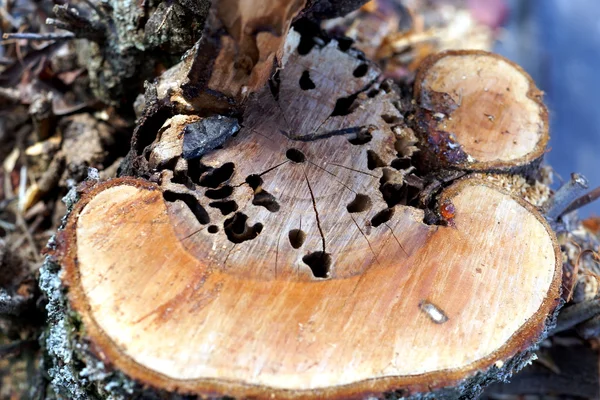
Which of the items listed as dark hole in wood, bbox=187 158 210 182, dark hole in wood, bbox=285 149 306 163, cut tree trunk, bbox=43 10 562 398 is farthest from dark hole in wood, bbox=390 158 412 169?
dark hole in wood, bbox=187 158 210 182

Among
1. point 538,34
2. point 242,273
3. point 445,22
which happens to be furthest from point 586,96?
point 242,273

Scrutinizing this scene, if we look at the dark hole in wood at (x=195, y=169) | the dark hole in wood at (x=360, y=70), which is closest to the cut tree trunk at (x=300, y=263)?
the dark hole in wood at (x=195, y=169)

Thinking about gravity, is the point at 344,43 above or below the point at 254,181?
above

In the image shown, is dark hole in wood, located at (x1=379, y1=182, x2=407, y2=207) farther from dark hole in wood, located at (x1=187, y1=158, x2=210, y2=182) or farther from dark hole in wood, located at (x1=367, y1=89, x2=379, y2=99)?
dark hole in wood, located at (x1=187, y1=158, x2=210, y2=182)

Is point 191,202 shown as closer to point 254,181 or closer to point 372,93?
point 254,181

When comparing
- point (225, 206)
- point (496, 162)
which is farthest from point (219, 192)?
point (496, 162)

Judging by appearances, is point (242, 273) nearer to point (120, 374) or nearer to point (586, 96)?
point (120, 374)

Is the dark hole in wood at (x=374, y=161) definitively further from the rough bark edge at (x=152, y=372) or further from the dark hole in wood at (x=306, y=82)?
the rough bark edge at (x=152, y=372)

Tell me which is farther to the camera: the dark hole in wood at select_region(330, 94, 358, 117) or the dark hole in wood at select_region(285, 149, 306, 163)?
the dark hole in wood at select_region(330, 94, 358, 117)
